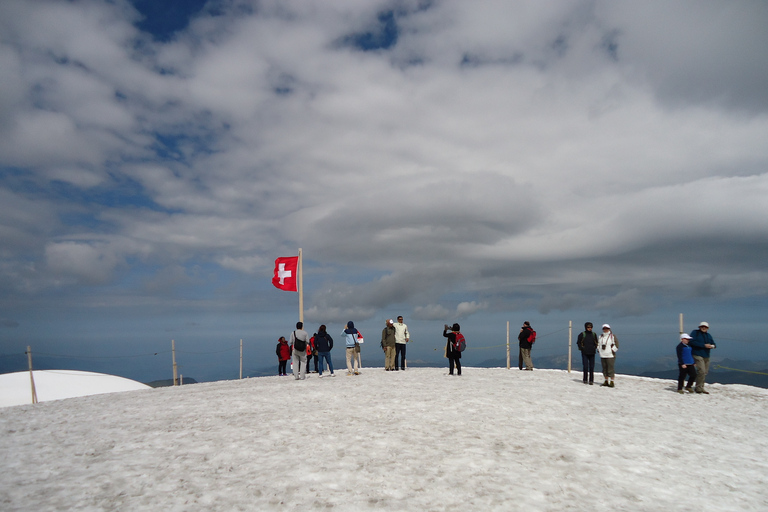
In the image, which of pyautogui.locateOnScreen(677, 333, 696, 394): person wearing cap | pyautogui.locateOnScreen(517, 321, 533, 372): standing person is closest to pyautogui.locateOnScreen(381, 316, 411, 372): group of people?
pyautogui.locateOnScreen(517, 321, 533, 372): standing person

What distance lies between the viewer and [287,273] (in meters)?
27.1

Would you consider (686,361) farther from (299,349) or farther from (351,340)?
(299,349)

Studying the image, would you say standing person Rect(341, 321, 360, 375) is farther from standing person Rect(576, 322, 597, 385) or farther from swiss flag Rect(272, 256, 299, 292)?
standing person Rect(576, 322, 597, 385)

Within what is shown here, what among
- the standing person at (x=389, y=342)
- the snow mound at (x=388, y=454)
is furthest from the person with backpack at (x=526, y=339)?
the snow mound at (x=388, y=454)

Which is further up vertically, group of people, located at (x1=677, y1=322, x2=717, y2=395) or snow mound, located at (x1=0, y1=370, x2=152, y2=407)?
group of people, located at (x1=677, y1=322, x2=717, y2=395)

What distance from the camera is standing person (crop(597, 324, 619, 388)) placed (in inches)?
691

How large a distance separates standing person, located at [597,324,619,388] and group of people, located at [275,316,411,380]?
390 inches

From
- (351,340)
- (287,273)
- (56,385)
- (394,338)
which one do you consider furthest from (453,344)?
(56,385)

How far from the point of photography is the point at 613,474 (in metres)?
7.39

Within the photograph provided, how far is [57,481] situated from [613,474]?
9426mm

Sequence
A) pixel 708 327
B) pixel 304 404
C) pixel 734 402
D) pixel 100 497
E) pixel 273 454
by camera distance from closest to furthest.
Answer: pixel 100 497
pixel 273 454
pixel 304 404
pixel 734 402
pixel 708 327

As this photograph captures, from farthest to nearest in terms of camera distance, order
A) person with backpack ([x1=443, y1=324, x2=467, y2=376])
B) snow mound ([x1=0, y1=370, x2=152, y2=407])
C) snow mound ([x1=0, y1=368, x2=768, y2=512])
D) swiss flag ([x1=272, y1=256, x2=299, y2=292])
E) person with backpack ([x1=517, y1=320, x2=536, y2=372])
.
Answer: snow mound ([x1=0, y1=370, x2=152, y2=407]), swiss flag ([x1=272, y1=256, x2=299, y2=292]), person with backpack ([x1=517, y1=320, x2=536, y2=372]), person with backpack ([x1=443, y1=324, x2=467, y2=376]), snow mound ([x1=0, y1=368, x2=768, y2=512])

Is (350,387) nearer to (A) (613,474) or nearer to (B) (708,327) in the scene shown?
(A) (613,474)

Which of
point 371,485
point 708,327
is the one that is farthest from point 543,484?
point 708,327
